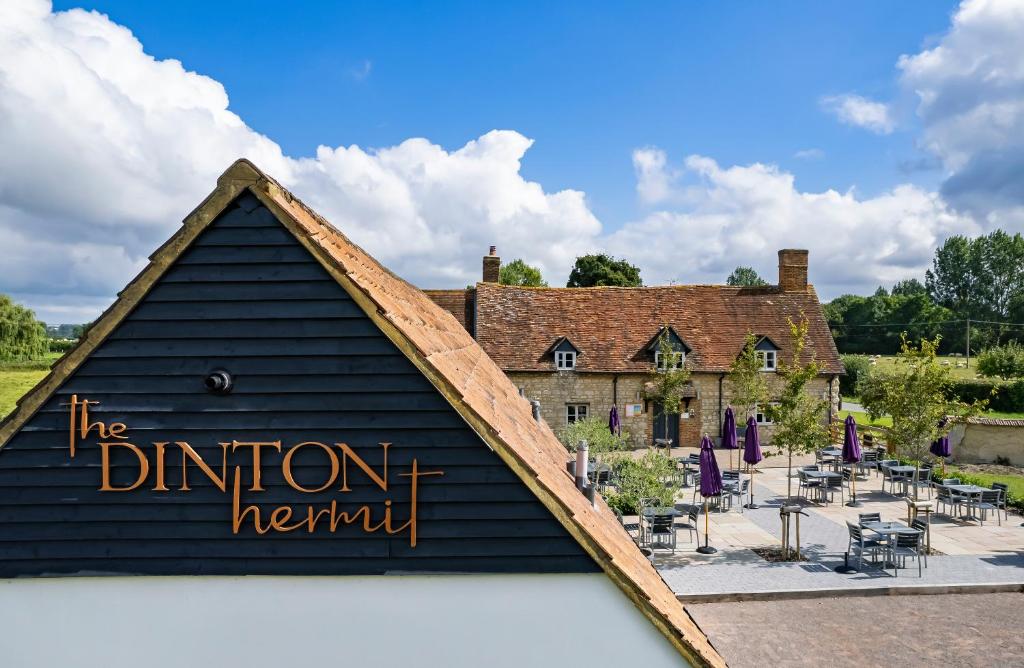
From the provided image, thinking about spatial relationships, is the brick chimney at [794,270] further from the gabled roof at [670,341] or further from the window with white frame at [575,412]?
the window with white frame at [575,412]

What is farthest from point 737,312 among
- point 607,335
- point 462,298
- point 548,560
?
point 548,560

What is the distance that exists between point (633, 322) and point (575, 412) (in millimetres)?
5674

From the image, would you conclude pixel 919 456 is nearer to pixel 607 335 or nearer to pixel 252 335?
pixel 607 335

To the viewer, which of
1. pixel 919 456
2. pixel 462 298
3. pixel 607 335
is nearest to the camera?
pixel 919 456

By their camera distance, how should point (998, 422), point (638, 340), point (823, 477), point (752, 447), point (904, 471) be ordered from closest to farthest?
point (752, 447), point (823, 477), point (904, 471), point (998, 422), point (638, 340)

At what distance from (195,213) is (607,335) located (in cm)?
2620

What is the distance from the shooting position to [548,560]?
4.79m

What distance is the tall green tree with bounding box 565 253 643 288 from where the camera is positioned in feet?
189

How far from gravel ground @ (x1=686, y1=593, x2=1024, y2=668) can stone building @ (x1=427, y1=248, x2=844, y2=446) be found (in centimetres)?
1666

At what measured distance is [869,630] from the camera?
35.3ft

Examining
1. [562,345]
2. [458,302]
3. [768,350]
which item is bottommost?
[768,350]

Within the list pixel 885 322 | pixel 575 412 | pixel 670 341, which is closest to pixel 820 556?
pixel 575 412

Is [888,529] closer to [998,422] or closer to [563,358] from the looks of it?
[998,422]

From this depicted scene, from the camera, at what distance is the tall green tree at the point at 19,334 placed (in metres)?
61.8
